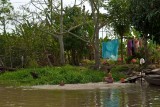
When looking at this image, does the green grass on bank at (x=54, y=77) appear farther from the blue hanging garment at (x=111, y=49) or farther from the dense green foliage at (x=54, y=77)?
the blue hanging garment at (x=111, y=49)

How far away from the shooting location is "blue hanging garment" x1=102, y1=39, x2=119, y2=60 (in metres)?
27.2

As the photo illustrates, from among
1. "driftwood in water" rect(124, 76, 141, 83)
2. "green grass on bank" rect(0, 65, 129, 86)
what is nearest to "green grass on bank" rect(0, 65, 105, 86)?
"green grass on bank" rect(0, 65, 129, 86)

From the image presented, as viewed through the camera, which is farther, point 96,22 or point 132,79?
point 96,22

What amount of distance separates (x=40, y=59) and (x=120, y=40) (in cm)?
664

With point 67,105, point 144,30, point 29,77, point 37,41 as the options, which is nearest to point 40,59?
point 37,41

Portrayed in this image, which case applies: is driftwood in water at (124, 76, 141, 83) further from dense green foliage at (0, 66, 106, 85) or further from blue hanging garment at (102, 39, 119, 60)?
blue hanging garment at (102, 39, 119, 60)

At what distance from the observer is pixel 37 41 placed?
2709 centimetres

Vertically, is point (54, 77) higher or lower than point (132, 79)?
higher

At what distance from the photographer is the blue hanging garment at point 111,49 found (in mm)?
27198

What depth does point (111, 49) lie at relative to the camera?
89.8 feet

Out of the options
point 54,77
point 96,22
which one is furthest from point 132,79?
point 96,22

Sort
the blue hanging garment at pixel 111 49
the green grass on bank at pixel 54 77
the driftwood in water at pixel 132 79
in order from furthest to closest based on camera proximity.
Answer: the blue hanging garment at pixel 111 49 → the green grass on bank at pixel 54 77 → the driftwood in water at pixel 132 79

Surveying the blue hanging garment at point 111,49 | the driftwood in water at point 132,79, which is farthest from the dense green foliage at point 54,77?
the blue hanging garment at point 111,49

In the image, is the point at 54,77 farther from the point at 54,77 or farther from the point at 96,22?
the point at 96,22
